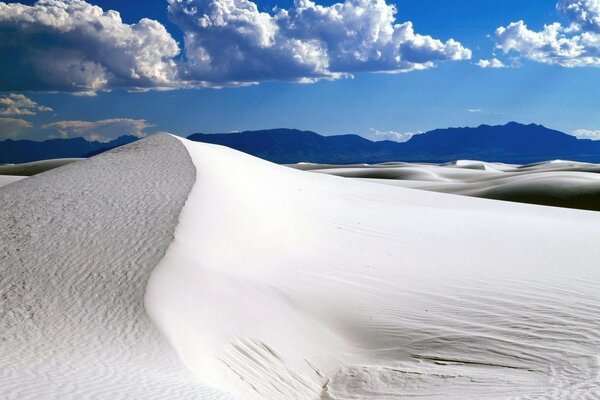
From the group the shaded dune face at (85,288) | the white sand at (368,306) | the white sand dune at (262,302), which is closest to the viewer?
the shaded dune face at (85,288)

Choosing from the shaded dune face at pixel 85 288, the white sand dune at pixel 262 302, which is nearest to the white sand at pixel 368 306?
the white sand dune at pixel 262 302

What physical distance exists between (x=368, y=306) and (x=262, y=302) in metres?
1.74

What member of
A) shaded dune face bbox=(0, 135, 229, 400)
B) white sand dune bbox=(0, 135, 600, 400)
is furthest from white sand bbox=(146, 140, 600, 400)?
shaded dune face bbox=(0, 135, 229, 400)

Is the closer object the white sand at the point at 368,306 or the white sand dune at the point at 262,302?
the white sand dune at the point at 262,302

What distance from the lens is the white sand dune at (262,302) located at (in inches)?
292

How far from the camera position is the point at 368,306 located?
34.0 ft

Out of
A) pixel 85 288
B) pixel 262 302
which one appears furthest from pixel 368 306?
pixel 85 288

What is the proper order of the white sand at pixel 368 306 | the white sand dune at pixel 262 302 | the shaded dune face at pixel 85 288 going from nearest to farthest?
the shaded dune face at pixel 85 288 → the white sand dune at pixel 262 302 → the white sand at pixel 368 306

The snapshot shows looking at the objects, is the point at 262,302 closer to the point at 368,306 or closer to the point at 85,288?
the point at 368,306

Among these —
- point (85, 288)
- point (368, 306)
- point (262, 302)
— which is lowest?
point (368, 306)

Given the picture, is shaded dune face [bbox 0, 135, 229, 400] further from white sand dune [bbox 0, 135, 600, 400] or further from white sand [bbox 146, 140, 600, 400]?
white sand [bbox 146, 140, 600, 400]

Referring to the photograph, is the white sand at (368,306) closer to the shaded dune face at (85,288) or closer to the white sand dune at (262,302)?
the white sand dune at (262,302)

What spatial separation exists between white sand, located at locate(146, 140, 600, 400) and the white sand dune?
0.11 ft

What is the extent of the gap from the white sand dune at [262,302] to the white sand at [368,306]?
3cm
